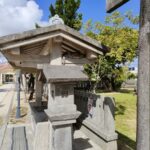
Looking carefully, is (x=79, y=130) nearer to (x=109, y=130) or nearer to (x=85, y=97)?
(x=85, y=97)

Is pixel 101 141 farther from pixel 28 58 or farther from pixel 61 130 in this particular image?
pixel 28 58

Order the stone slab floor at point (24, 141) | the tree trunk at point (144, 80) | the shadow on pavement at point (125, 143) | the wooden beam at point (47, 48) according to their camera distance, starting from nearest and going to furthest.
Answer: the tree trunk at point (144, 80) < the wooden beam at point (47, 48) < the stone slab floor at point (24, 141) < the shadow on pavement at point (125, 143)

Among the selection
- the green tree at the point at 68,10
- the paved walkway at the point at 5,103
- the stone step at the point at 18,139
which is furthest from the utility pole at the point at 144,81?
the green tree at the point at 68,10

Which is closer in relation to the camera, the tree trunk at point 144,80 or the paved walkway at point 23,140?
the tree trunk at point 144,80

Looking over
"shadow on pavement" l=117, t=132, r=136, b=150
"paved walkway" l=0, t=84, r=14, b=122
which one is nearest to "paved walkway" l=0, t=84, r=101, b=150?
"shadow on pavement" l=117, t=132, r=136, b=150

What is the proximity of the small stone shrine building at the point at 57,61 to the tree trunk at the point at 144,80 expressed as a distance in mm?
1892

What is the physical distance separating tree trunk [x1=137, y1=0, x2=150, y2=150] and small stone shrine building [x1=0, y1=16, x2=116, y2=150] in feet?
6.21

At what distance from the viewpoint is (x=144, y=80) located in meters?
2.27

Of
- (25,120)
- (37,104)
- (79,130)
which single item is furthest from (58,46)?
(25,120)

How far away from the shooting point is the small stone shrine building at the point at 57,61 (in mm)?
4004

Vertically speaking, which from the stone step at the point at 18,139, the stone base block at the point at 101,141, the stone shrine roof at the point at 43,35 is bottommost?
the stone step at the point at 18,139

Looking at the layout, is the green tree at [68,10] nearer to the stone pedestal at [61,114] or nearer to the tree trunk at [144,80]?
the stone pedestal at [61,114]

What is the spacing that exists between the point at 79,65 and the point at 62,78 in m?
0.85

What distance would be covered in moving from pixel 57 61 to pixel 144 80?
247 cm
